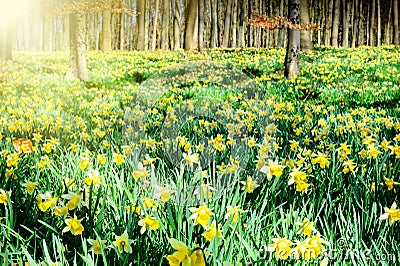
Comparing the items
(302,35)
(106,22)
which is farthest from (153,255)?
(302,35)

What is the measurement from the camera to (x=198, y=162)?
54.3 inches

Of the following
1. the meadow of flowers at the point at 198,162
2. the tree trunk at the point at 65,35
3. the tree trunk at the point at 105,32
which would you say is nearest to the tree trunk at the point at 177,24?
the meadow of flowers at the point at 198,162

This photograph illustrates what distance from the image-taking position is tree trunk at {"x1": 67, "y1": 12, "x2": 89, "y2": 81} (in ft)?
16.3

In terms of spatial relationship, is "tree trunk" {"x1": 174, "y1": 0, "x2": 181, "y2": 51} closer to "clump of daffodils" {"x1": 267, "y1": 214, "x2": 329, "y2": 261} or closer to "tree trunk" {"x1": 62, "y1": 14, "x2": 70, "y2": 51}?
"tree trunk" {"x1": 62, "y1": 14, "x2": 70, "y2": 51}

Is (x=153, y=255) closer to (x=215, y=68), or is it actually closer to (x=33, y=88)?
(x=33, y=88)

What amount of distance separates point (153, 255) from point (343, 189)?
714mm

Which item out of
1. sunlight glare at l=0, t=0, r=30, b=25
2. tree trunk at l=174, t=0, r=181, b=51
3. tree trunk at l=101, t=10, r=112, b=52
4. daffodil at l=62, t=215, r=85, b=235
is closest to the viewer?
daffodil at l=62, t=215, r=85, b=235

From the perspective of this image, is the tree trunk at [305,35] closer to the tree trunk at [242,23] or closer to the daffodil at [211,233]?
the tree trunk at [242,23]

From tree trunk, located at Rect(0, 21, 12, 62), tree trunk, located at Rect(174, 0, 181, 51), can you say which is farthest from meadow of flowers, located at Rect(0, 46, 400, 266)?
tree trunk, located at Rect(174, 0, 181, 51)

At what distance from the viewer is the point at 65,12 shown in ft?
15.3

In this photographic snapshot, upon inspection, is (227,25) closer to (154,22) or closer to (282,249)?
(154,22)

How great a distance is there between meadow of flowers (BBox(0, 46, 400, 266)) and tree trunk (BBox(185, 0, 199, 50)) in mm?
889

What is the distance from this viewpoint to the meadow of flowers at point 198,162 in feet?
3.00

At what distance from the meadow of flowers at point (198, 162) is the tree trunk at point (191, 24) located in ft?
2.92
